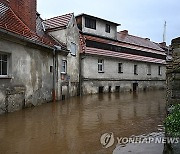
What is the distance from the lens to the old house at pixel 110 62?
2278 cm

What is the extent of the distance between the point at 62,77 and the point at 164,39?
117ft

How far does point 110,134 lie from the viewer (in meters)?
7.25

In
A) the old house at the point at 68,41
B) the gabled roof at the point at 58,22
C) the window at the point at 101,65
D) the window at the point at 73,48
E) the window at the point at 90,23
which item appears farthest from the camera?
the window at the point at 90,23

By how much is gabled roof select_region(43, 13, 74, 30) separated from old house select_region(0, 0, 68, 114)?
269 centimetres

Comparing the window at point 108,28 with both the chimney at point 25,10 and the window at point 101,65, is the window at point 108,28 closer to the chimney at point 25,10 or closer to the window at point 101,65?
the window at point 101,65

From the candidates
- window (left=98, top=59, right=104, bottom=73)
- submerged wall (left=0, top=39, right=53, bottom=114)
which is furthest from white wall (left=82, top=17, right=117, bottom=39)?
submerged wall (left=0, top=39, right=53, bottom=114)

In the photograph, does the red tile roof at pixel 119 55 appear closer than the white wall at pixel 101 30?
Yes

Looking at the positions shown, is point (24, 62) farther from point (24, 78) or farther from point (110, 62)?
point (110, 62)

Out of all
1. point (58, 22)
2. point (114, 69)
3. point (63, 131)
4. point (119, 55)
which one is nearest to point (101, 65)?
point (114, 69)

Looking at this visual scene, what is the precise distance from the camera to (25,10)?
611 inches

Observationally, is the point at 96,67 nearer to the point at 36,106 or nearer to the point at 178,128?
the point at 36,106

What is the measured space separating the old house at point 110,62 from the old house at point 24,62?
17.3ft

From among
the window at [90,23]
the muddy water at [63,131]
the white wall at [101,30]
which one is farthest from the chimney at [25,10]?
the window at [90,23]

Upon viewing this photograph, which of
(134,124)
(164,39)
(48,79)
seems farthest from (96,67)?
(164,39)
